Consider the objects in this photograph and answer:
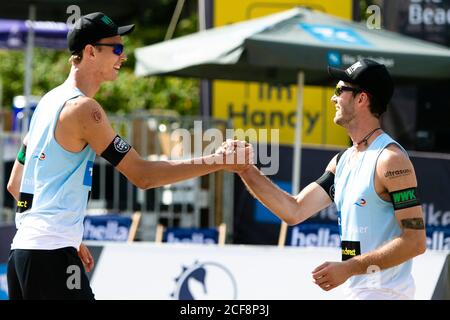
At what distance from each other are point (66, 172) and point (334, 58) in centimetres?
465

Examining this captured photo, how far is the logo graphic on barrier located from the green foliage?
1128 cm

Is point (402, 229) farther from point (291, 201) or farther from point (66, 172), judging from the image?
point (66, 172)

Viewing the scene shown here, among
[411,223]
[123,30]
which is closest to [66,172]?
[123,30]

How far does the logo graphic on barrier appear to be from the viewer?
314 inches

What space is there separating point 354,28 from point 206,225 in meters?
2.56

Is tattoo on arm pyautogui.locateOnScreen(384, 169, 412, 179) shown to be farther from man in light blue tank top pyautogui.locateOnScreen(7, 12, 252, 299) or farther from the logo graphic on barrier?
the logo graphic on barrier

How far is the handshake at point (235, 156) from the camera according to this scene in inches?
208

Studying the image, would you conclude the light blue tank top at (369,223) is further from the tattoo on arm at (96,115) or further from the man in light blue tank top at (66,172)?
the tattoo on arm at (96,115)

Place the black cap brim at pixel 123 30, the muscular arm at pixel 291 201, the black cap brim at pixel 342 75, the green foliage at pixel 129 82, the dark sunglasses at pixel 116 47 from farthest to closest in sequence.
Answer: the green foliage at pixel 129 82, the muscular arm at pixel 291 201, the black cap brim at pixel 123 30, the dark sunglasses at pixel 116 47, the black cap brim at pixel 342 75

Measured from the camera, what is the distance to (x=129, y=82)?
65.4 feet

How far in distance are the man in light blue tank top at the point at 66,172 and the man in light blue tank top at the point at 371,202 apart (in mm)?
760

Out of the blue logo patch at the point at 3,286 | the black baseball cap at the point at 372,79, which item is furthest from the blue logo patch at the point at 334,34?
the black baseball cap at the point at 372,79
